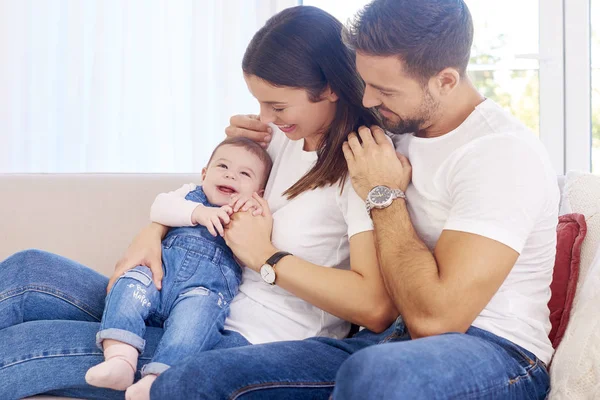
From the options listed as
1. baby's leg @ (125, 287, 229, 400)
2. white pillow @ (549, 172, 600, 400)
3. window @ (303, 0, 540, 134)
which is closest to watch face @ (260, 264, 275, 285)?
baby's leg @ (125, 287, 229, 400)

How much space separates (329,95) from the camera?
1800mm

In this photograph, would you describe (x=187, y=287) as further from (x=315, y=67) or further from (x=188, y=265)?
(x=315, y=67)

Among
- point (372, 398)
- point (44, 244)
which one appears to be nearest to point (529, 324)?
point (372, 398)

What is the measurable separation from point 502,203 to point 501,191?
0.02 m

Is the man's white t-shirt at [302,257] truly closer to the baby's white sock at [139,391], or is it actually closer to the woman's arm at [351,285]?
the woman's arm at [351,285]

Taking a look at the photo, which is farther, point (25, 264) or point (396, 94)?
point (25, 264)

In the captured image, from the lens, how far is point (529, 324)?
1.50 metres

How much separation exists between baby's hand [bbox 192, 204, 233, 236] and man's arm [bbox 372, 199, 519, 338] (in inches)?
18.6

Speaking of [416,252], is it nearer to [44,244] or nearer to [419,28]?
[419,28]

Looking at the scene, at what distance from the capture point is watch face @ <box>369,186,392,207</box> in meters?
1.60

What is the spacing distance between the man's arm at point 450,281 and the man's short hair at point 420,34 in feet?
1.18

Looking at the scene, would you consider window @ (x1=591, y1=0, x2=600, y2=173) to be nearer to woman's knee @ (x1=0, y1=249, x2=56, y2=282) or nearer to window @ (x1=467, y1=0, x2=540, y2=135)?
window @ (x1=467, y1=0, x2=540, y2=135)

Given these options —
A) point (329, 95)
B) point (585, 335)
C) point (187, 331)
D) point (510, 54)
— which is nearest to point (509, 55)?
point (510, 54)

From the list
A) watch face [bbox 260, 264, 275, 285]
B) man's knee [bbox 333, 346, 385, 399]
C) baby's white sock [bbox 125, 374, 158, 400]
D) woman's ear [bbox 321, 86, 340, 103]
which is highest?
woman's ear [bbox 321, 86, 340, 103]
